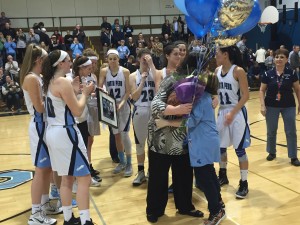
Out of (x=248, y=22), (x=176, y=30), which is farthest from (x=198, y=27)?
(x=176, y=30)

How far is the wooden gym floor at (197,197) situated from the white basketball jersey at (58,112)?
1201 millimetres

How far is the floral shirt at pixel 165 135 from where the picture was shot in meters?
3.23

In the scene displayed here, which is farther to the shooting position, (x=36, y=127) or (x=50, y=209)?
(x=50, y=209)

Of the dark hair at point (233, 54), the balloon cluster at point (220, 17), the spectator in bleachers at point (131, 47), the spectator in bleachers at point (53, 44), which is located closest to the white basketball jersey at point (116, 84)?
the dark hair at point (233, 54)

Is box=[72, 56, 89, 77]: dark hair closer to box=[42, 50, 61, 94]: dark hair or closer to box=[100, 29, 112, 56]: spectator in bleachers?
box=[42, 50, 61, 94]: dark hair

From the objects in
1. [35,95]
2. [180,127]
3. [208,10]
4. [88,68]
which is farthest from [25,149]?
[208,10]

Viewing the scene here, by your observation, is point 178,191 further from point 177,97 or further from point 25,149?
point 25,149

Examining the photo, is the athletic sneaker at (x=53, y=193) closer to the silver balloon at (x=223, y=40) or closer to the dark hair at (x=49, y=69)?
the dark hair at (x=49, y=69)

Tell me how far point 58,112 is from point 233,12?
181 centimetres

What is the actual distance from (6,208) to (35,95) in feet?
5.22

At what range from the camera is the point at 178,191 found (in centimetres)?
376

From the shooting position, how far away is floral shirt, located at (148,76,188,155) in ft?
10.6

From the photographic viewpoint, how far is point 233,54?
4117mm

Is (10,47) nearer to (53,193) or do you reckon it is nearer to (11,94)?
(11,94)
